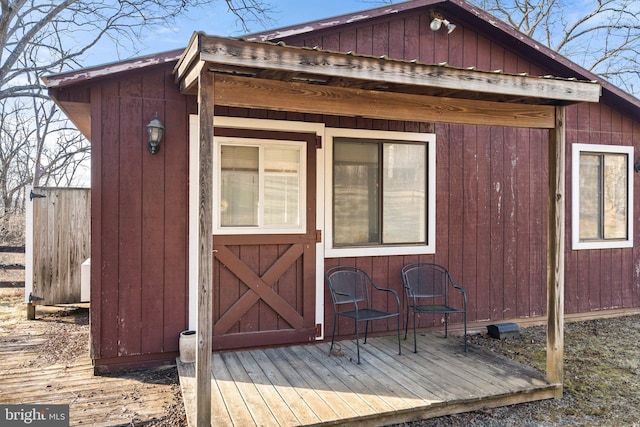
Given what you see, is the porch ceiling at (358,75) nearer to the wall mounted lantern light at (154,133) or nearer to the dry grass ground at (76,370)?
the wall mounted lantern light at (154,133)

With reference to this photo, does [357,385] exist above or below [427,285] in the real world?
below

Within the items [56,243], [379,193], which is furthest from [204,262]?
[56,243]

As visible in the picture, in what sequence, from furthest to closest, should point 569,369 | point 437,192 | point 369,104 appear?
point 437,192 < point 569,369 < point 369,104

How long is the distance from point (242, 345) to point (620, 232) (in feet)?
16.6

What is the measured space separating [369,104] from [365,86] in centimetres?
18

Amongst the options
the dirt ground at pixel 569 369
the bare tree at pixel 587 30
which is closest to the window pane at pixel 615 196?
the dirt ground at pixel 569 369

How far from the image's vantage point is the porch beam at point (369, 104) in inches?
104

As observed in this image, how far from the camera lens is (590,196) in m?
5.46

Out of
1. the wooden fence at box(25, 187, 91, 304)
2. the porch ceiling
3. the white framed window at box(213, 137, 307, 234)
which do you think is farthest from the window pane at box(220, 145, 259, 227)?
the wooden fence at box(25, 187, 91, 304)

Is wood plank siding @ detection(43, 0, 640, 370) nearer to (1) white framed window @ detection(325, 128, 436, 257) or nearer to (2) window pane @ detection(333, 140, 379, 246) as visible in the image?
(1) white framed window @ detection(325, 128, 436, 257)

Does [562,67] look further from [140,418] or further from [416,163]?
[140,418]

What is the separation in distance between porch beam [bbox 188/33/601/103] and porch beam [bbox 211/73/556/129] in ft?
0.46

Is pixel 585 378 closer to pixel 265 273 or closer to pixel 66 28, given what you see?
pixel 265 273

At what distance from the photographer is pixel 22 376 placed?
3543mm
